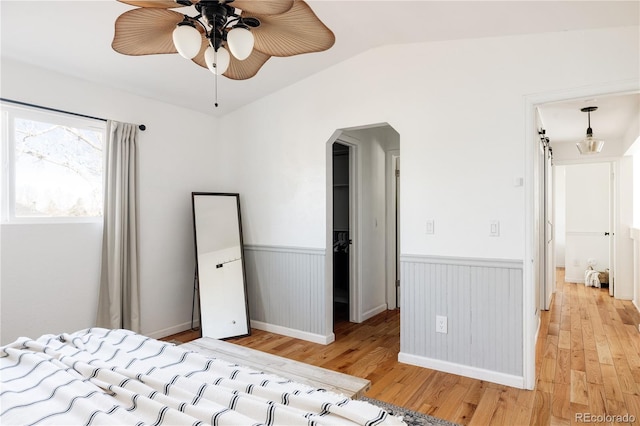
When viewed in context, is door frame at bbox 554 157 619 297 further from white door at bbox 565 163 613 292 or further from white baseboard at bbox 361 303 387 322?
white baseboard at bbox 361 303 387 322

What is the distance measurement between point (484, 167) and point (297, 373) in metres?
2.01

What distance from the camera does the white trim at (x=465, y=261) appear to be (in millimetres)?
2799

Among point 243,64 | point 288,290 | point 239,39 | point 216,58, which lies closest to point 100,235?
point 288,290

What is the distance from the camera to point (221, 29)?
5.57ft

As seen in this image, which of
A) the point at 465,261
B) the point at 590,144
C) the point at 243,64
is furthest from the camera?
the point at 590,144

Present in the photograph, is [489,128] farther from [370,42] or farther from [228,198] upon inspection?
[228,198]

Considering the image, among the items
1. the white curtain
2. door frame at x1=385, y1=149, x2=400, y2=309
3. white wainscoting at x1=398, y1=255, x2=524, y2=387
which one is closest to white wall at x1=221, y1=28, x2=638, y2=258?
white wainscoting at x1=398, y1=255, x2=524, y2=387

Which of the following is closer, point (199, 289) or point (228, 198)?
point (199, 289)

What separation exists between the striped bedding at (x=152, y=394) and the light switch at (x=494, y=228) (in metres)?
1.90

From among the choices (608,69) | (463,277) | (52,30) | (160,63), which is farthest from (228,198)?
(608,69)

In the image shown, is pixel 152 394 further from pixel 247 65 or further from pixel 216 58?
pixel 247 65

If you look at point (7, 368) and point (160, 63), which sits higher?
point (160, 63)

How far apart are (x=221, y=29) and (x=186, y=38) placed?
196mm

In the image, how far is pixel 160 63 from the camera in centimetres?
317
